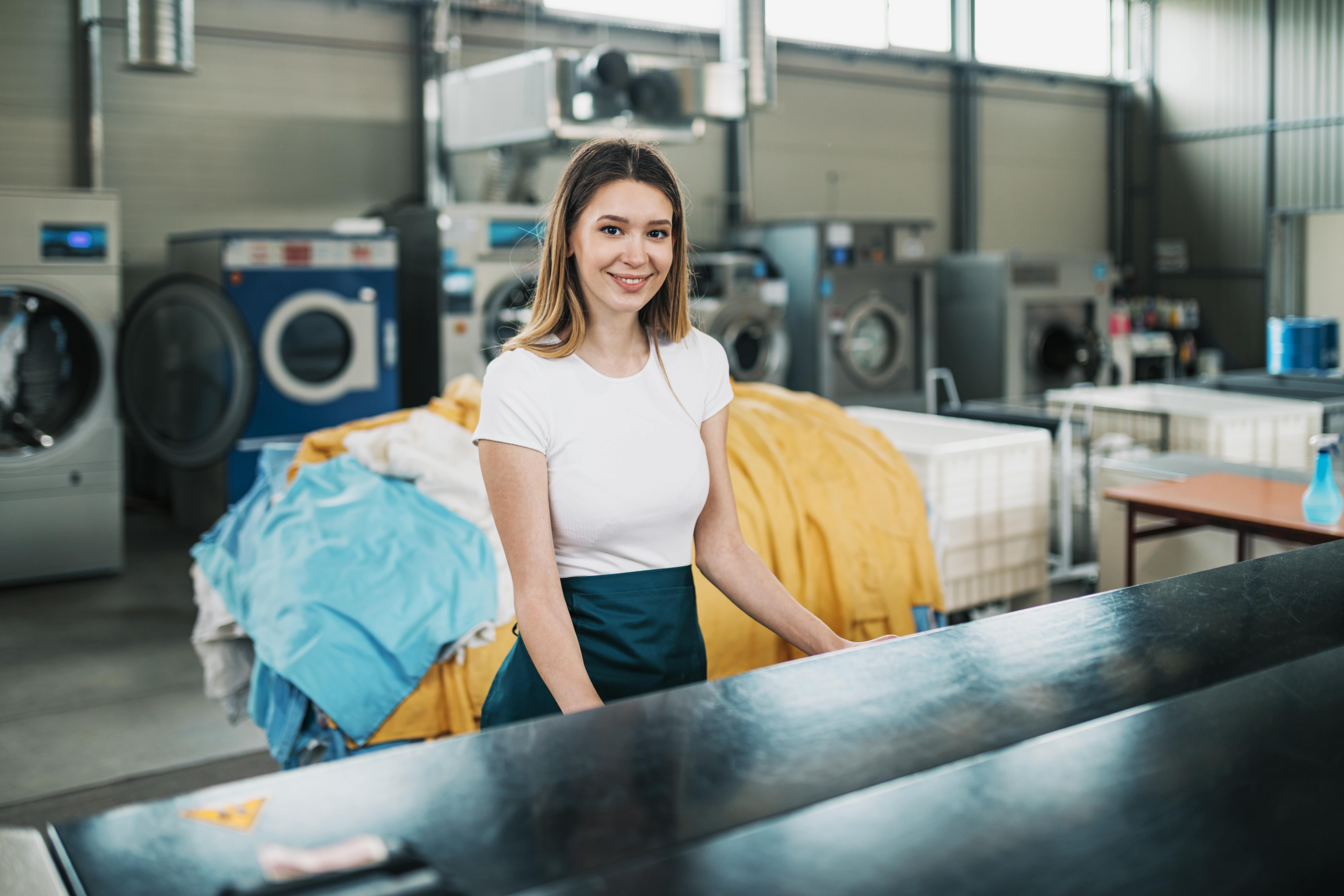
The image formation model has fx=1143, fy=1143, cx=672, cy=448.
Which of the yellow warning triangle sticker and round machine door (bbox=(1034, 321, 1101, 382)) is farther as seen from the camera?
round machine door (bbox=(1034, 321, 1101, 382))

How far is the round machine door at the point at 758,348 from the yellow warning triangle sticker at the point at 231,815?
20.9ft

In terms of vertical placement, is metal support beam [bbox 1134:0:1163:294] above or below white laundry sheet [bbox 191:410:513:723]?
above

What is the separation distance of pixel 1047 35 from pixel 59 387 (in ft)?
28.5

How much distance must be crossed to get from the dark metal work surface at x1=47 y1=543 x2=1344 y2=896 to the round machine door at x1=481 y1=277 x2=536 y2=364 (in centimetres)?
532

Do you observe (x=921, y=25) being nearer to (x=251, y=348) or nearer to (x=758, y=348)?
(x=758, y=348)

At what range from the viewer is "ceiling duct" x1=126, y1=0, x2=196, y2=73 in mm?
5414

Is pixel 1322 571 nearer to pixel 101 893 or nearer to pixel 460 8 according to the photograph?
pixel 101 893

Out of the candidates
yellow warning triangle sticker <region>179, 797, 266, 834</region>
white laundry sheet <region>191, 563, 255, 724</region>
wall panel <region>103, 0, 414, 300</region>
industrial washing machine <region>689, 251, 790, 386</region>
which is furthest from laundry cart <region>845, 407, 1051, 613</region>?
wall panel <region>103, 0, 414, 300</region>

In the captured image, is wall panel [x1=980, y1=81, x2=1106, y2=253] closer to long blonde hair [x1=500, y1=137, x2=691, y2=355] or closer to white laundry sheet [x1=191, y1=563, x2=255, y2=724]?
white laundry sheet [x1=191, y1=563, x2=255, y2=724]

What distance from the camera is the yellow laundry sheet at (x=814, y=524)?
2.92m

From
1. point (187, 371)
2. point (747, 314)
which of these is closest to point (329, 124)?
point (187, 371)

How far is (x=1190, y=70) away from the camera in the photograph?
10617 millimetres

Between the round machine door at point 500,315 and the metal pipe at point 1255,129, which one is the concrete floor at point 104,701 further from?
the metal pipe at point 1255,129

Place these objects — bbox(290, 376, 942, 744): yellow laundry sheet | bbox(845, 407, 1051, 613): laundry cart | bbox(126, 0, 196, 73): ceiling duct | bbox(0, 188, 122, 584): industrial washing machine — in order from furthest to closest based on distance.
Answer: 1. bbox(126, 0, 196, 73): ceiling duct
2. bbox(0, 188, 122, 584): industrial washing machine
3. bbox(845, 407, 1051, 613): laundry cart
4. bbox(290, 376, 942, 744): yellow laundry sheet
